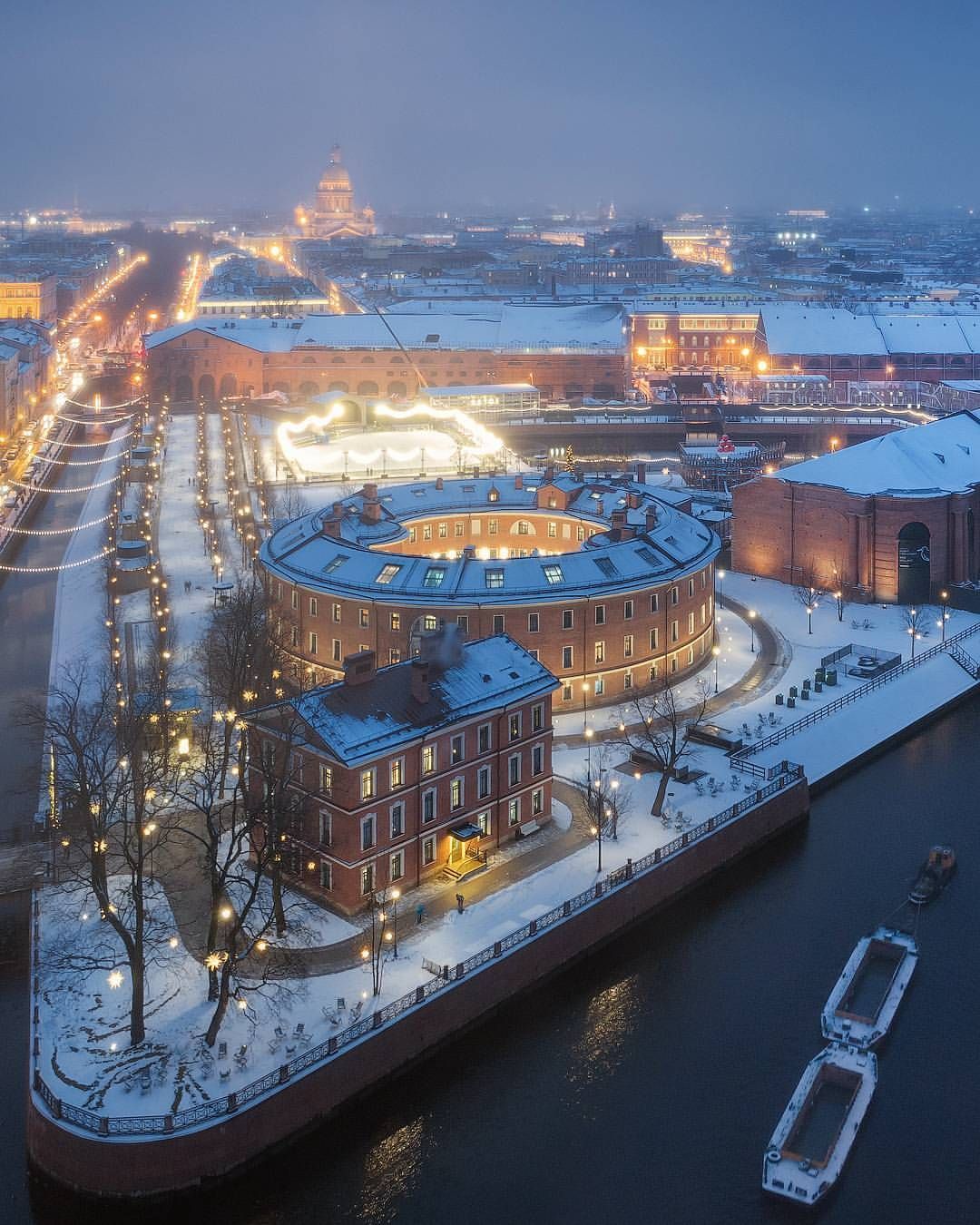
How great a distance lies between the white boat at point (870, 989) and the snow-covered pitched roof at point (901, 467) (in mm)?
34958

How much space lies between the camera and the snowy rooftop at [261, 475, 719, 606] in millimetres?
52031

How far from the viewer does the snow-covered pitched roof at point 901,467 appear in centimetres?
6912

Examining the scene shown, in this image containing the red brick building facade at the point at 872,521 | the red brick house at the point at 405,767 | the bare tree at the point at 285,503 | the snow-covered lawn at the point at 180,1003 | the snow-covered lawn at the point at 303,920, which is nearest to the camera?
the snow-covered lawn at the point at 180,1003

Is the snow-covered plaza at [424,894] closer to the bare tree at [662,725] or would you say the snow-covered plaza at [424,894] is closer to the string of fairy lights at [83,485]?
the bare tree at [662,725]

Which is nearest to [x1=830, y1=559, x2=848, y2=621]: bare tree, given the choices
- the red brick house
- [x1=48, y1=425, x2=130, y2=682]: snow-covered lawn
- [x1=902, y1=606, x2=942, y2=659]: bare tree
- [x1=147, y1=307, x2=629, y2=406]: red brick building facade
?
[x1=902, y1=606, x2=942, y2=659]: bare tree

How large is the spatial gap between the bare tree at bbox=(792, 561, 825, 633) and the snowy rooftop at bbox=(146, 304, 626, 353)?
62215mm

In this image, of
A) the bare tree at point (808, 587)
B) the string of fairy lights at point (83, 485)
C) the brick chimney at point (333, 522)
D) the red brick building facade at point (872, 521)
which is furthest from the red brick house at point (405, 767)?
the string of fairy lights at point (83, 485)

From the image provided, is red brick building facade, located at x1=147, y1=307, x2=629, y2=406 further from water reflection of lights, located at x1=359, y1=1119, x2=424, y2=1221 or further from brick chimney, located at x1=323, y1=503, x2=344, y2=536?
water reflection of lights, located at x1=359, y1=1119, x2=424, y2=1221

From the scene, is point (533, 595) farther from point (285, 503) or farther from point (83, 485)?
point (83, 485)

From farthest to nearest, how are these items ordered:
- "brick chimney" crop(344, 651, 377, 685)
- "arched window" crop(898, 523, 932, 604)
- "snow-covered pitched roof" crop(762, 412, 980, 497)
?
"snow-covered pitched roof" crop(762, 412, 980, 497)
"arched window" crop(898, 523, 932, 604)
"brick chimney" crop(344, 651, 377, 685)

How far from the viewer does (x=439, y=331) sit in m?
134

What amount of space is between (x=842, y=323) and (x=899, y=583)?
7158cm

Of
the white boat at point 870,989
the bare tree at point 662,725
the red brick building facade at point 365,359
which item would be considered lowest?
the white boat at point 870,989

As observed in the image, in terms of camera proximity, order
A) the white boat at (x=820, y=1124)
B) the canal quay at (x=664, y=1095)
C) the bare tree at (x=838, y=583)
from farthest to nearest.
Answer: the bare tree at (x=838, y=583) → the canal quay at (x=664, y=1095) → the white boat at (x=820, y=1124)
